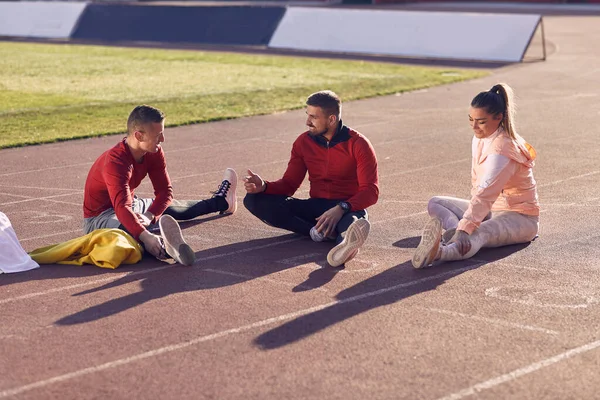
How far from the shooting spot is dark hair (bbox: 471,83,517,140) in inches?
348

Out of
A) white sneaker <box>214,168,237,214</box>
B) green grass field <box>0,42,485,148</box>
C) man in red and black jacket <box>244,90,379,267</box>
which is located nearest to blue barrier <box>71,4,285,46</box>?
green grass field <box>0,42,485,148</box>

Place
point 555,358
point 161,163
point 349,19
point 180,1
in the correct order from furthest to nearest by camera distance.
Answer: point 180,1
point 349,19
point 161,163
point 555,358

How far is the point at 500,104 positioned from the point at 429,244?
145cm

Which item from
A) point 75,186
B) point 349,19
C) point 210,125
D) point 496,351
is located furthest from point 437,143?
point 349,19

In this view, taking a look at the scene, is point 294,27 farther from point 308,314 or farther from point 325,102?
point 308,314

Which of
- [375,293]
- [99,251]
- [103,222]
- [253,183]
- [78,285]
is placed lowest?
[375,293]

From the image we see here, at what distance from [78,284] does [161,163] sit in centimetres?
176

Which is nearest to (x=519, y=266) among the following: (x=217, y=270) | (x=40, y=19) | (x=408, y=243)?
(x=408, y=243)

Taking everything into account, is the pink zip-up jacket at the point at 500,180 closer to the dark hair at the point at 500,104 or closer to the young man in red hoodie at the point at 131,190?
the dark hair at the point at 500,104

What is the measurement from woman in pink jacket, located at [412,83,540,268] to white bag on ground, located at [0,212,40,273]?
317cm

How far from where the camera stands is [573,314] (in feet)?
23.9

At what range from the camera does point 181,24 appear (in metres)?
32.2

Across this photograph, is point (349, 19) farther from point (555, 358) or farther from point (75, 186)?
point (555, 358)

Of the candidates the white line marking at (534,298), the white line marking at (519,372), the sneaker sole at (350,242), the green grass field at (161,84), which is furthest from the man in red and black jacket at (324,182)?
the green grass field at (161,84)
